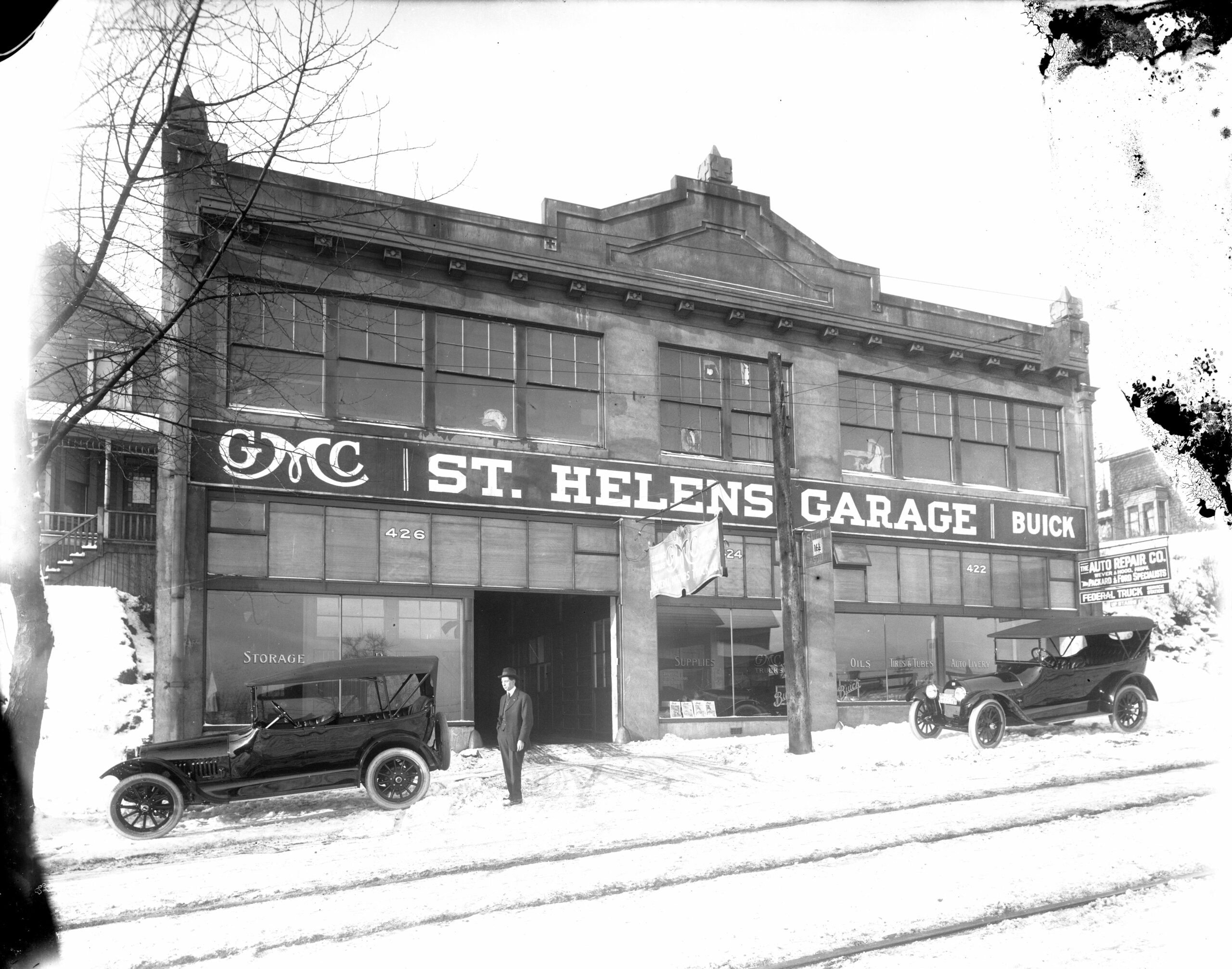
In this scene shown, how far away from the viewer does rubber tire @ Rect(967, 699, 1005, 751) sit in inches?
618

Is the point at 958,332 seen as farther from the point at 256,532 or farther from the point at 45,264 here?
the point at 45,264

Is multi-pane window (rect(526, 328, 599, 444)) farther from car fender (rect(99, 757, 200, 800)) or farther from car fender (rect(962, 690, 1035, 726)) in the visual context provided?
car fender (rect(99, 757, 200, 800))

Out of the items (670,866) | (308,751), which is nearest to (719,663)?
(308,751)

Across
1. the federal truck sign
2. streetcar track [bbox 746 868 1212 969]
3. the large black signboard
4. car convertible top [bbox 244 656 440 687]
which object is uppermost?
the large black signboard

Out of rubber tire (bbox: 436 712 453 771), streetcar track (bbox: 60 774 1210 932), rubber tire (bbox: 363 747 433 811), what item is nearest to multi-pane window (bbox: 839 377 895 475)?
rubber tire (bbox: 436 712 453 771)

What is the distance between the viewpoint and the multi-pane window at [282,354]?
16.6m

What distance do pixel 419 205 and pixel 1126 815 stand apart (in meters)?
14.8

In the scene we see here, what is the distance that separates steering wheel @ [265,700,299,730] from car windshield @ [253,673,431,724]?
8 centimetres

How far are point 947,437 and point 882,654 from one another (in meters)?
5.82

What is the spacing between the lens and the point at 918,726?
56.5 feet

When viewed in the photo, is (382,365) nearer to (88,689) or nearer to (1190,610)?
(88,689)

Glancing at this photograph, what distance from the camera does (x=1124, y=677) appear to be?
16859 millimetres

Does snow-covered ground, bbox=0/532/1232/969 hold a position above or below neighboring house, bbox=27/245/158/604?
below

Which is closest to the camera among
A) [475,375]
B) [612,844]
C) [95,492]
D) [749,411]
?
[612,844]
